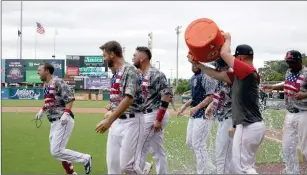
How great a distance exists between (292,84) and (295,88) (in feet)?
0.27

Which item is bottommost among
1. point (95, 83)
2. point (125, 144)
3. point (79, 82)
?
point (95, 83)

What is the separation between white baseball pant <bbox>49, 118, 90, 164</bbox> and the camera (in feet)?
26.3

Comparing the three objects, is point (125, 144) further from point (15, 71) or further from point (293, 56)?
point (15, 71)

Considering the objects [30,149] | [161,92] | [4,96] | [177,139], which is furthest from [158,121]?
[4,96]

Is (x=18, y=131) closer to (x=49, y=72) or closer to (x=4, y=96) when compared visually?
(x=49, y=72)

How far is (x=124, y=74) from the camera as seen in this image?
19.2 feet

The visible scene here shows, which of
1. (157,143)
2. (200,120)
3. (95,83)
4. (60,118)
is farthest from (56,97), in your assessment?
(95,83)

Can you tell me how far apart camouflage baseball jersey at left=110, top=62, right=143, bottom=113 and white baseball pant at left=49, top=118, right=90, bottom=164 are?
95.7 inches

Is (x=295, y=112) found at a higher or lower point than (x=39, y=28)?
lower

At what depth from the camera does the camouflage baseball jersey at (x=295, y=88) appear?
24.2ft

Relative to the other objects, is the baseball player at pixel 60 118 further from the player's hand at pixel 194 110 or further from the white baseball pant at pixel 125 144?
the white baseball pant at pixel 125 144

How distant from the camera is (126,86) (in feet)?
18.7

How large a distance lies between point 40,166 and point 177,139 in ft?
19.7

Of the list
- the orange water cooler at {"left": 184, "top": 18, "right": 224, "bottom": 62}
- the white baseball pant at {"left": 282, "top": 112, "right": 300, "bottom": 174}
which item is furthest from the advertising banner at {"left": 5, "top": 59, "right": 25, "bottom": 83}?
the orange water cooler at {"left": 184, "top": 18, "right": 224, "bottom": 62}
